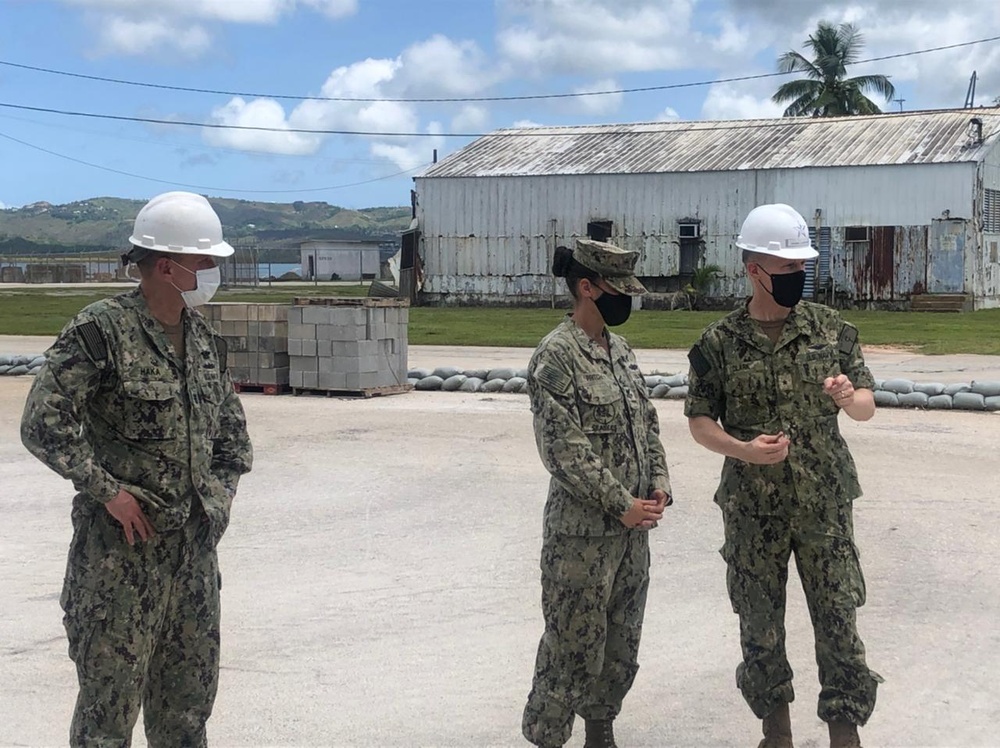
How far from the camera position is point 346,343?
14047mm

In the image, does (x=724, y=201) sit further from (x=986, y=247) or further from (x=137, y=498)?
(x=137, y=498)

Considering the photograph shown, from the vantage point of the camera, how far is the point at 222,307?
14875 millimetres

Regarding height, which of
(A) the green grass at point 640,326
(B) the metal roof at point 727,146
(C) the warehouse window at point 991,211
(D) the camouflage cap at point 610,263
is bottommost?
(A) the green grass at point 640,326

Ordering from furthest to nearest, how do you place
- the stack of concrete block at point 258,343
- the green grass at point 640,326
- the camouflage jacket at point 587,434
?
the green grass at point 640,326
the stack of concrete block at point 258,343
the camouflage jacket at point 587,434

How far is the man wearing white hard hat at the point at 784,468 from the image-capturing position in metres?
4.06

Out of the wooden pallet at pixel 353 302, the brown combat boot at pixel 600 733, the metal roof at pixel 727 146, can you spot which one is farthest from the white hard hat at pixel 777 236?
the metal roof at pixel 727 146

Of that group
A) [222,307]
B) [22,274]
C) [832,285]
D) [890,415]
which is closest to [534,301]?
[832,285]

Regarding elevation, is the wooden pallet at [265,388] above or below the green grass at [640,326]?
below

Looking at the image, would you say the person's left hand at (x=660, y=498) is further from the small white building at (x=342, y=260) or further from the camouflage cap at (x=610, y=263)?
the small white building at (x=342, y=260)

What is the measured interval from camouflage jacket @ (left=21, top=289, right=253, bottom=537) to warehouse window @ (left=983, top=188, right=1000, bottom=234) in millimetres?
32055

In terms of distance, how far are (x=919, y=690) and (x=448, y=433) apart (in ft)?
23.0

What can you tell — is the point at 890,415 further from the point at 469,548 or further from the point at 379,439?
the point at 469,548

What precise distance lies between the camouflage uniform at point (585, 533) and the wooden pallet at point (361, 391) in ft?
33.6

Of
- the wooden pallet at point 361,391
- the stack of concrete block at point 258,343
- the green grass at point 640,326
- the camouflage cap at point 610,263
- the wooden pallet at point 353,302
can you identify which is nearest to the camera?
the camouflage cap at point 610,263
